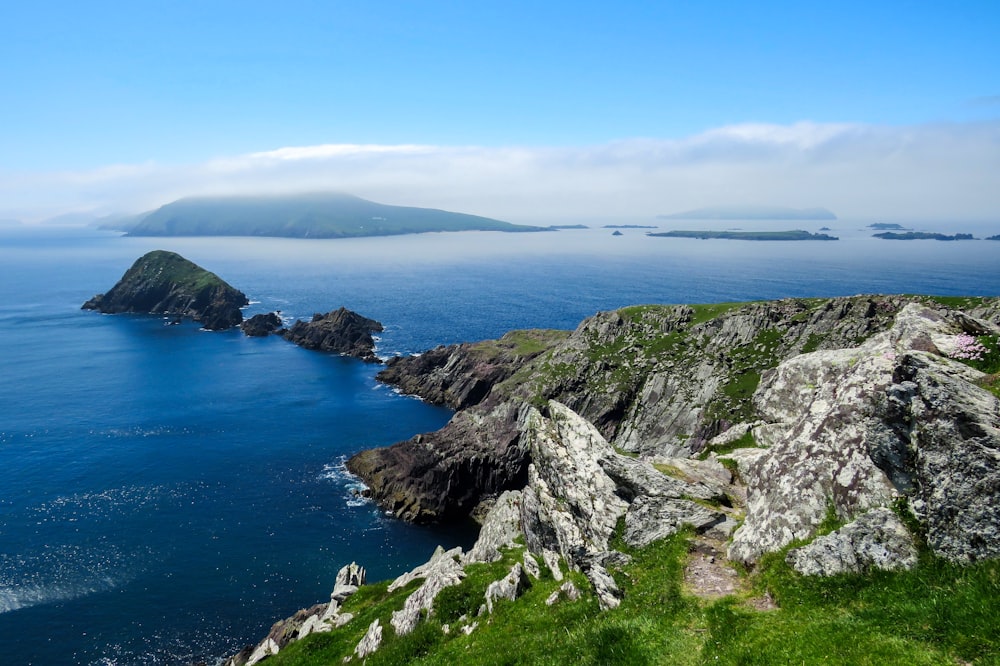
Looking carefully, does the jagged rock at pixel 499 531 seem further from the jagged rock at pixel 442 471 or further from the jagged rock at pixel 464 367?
the jagged rock at pixel 464 367

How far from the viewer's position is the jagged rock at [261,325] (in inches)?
6870

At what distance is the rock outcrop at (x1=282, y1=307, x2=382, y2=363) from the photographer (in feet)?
507

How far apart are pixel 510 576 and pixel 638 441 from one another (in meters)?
64.3

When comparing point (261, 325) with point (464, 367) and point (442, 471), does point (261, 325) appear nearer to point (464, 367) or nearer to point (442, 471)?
point (464, 367)

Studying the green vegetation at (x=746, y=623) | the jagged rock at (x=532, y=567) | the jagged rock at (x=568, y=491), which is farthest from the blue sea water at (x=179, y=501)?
the green vegetation at (x=746, y=623)

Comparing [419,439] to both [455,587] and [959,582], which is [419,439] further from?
[959,582]

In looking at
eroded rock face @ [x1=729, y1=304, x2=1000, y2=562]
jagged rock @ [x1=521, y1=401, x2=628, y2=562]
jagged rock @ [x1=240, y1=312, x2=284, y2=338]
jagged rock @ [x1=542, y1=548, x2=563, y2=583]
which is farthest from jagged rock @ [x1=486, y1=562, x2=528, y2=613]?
jagged rock @ [x1=240, y1=312, x2=284, y2=338]

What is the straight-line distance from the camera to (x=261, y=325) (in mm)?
179375

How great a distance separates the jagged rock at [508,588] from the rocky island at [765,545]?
69mm

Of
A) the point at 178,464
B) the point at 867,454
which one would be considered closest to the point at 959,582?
the point at 867,454

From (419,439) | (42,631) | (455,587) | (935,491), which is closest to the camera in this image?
(935,491)

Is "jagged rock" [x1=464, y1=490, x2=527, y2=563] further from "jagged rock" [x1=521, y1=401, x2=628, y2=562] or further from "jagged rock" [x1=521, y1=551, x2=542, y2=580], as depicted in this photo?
"jagged rock" [x1=521, y1=551, x2=542, y2=580]

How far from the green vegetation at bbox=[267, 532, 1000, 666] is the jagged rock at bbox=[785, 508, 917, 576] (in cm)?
31

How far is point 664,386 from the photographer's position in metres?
89.8
